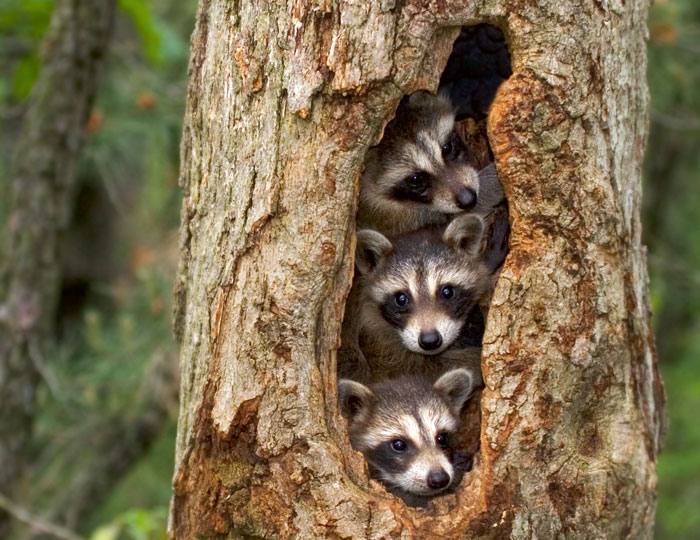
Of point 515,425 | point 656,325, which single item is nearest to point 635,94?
point 515,425

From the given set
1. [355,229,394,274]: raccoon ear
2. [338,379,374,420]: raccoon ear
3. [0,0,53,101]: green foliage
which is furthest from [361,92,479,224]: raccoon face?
[0,0,53,101]: green foliage

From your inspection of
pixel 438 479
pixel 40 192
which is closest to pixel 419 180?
pixel 438 479

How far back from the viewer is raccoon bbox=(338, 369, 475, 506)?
392 cm

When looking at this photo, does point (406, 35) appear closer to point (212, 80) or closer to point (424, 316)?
point (212, 80)

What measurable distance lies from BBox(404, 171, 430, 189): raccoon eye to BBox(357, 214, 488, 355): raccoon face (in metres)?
0.23

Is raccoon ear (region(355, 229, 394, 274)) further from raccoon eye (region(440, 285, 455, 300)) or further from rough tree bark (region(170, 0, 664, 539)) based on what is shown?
rough tree bark (region(170, 0, 664, 539))

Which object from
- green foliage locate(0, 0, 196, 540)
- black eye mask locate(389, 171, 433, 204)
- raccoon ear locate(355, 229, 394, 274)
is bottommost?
green foliage locate(0, 0, 196, 540)

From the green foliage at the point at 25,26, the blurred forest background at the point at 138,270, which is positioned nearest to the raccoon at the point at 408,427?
the blurred forest background at the point at 138,270

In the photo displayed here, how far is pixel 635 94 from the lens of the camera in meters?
3.54

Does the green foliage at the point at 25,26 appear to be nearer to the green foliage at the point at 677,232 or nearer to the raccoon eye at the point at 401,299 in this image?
the raccoon eye at the point at 401,299

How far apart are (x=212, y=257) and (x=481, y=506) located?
49.3 inches

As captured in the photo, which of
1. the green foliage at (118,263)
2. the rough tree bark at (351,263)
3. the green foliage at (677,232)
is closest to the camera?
the rough tree bark at (351,263)

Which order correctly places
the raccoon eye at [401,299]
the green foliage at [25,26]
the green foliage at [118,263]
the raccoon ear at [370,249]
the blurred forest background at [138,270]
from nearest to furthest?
1. the raccoon ear at [370,249]
2. the raccoon eye at [401,299]
3. the green foliage at [25,26]
4. the green foliage at [118,263]
5. the blurred forest background at [138,270]

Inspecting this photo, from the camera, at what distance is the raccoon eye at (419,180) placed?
4.38 meters
